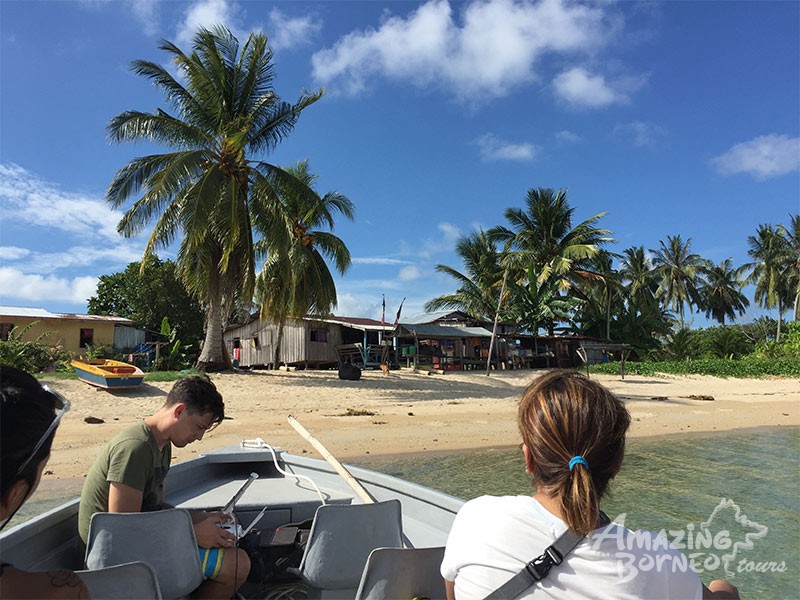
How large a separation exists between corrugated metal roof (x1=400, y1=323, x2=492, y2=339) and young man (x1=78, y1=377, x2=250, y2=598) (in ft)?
73.5

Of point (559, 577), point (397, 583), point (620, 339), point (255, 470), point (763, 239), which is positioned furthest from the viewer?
point (763, 239)

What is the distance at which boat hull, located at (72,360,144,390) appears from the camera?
13328mm

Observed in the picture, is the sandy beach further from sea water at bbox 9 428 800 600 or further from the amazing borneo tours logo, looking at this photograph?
the amazing borneo tours logo

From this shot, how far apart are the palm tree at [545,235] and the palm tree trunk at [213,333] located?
59.4 feet

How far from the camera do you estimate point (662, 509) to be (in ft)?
23.9

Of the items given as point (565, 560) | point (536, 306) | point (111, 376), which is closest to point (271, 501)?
point (565, 560)

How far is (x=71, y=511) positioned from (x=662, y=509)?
287 inches

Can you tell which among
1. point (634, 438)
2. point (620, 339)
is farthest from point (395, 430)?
point (620, 339)

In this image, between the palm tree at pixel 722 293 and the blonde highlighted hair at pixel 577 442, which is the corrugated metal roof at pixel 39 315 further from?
the palm tree at pixel 722 293

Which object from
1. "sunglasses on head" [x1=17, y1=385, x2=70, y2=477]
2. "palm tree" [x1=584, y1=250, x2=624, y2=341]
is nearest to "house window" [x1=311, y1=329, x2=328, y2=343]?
"palm tree" [x1=584, y1=250, x2=624, y2=341]

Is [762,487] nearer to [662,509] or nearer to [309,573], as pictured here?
[662,509]

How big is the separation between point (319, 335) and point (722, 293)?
4072 cm

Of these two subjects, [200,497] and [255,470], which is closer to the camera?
[200,497]

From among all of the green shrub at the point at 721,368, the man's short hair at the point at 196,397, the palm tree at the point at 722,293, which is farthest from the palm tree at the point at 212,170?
the palm tree at the point at 722,293
